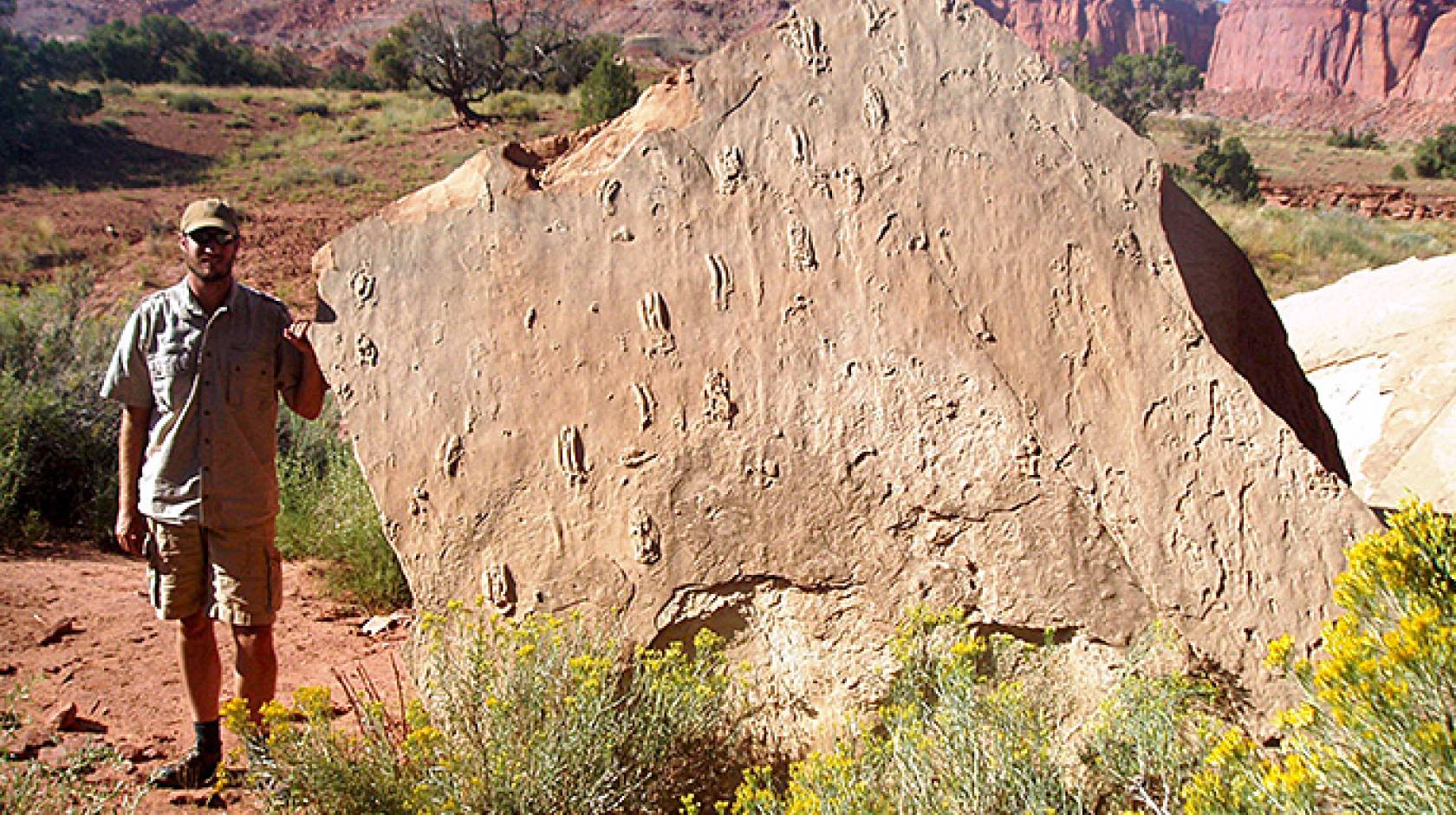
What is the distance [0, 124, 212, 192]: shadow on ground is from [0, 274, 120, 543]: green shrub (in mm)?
15361

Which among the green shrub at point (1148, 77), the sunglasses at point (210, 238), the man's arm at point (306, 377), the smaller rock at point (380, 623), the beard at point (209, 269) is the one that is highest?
the green shrub at point (1148, 77)

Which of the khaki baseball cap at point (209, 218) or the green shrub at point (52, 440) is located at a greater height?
the khaki baseball cap at point (209, 218)

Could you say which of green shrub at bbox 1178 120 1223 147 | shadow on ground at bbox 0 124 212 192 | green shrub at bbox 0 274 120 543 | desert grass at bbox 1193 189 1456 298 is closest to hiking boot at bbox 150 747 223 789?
green shrub at bbox 0 274 120 543

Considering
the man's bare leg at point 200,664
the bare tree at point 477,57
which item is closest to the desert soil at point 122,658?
the man's bare leg at point 200,664

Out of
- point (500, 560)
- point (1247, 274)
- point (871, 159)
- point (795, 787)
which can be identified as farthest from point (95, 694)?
point (1247, 274)

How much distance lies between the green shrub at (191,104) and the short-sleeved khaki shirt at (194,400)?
2883cm

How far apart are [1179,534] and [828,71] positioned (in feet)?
5.60

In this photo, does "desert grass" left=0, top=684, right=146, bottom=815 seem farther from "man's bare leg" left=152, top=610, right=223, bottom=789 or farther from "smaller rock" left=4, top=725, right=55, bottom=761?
"man's bare leg" left=152, top=610, right=223, bottom=789

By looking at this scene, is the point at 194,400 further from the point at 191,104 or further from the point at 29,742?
the point at 191,104

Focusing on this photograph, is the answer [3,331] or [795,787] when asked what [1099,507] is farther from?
[3,331]

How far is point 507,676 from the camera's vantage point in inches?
108

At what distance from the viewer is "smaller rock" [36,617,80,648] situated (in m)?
4.28

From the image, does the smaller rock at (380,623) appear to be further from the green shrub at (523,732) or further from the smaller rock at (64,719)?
the green shrub at (523,732)

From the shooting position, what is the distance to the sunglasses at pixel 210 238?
9.47ft
